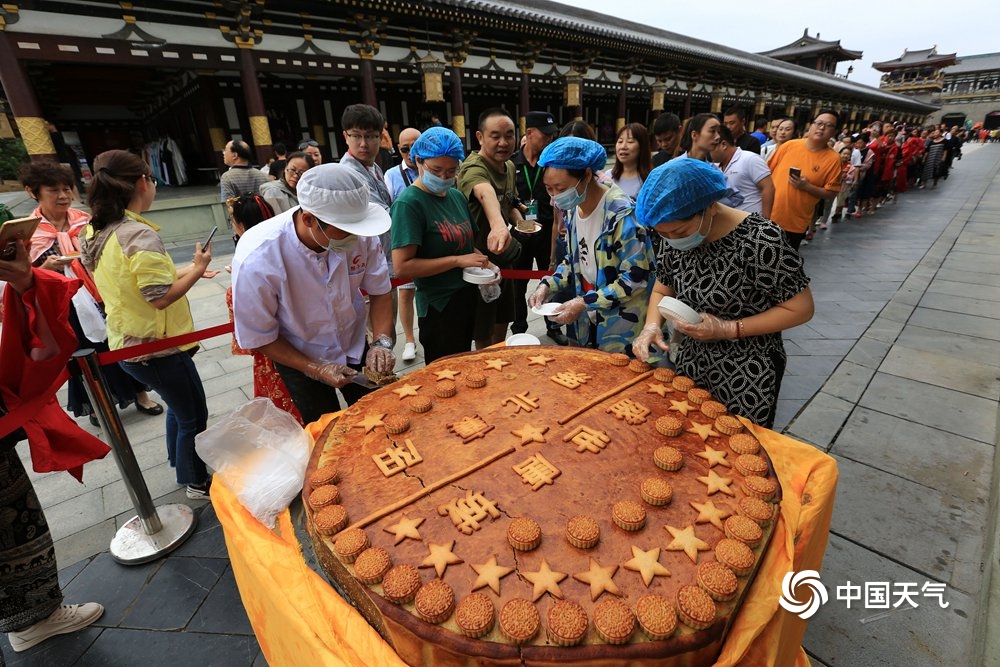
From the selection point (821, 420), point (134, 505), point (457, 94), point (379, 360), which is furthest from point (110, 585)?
point (457, 94)

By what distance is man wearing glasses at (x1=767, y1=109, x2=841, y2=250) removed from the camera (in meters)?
4.66

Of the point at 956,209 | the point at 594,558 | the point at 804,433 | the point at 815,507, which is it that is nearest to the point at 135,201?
the point at 594,558

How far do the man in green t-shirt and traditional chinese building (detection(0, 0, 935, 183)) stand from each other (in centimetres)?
745

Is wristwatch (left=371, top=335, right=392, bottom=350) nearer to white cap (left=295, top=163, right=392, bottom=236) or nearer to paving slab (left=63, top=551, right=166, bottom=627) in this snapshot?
white cap (left=295, top=163, right=392, bottom=236)

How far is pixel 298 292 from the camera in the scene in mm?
1997

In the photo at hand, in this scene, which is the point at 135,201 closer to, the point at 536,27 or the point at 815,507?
the point at 815,507

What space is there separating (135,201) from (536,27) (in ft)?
38.6

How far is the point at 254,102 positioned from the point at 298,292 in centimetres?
891

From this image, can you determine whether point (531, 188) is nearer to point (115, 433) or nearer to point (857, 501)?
point (857, 501)

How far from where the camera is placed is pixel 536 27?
37.2 ft

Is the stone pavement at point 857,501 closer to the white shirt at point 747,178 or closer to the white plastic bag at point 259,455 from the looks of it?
the white plastic bag at point 259,455

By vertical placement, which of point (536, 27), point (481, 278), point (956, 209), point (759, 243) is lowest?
point (956, 209)

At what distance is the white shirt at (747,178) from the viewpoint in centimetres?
386

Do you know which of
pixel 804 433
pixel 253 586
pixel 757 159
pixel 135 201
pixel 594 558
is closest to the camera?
pixel 594 558
